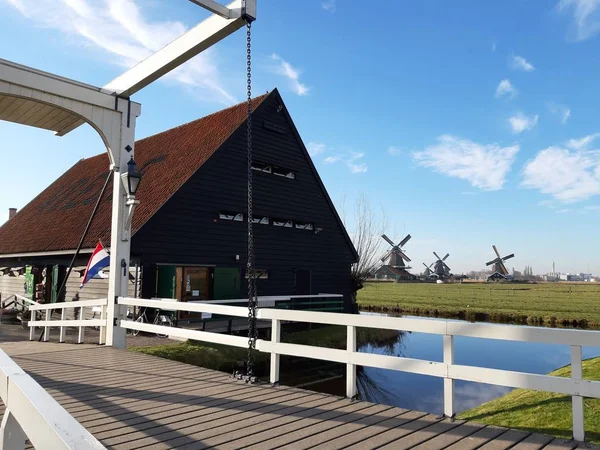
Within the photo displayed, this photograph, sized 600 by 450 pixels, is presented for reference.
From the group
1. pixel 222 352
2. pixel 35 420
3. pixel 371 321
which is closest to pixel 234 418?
pixel 371 321

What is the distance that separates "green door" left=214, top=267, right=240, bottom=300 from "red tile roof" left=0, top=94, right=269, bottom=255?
324 cm

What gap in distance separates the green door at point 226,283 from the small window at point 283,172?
15.0ft

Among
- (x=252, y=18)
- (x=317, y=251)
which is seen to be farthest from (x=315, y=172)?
(x=252, y=18)

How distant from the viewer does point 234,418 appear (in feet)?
13.6

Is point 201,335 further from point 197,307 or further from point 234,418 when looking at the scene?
point 234,418

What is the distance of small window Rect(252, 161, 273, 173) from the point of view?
18000mm

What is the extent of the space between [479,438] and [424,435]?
426mm

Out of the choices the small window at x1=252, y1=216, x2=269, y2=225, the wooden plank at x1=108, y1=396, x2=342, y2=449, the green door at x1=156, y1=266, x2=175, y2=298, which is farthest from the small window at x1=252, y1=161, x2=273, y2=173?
the wooden plank at x1=108, y1=396, x2=342, y2=449

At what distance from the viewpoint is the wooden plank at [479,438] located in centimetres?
347

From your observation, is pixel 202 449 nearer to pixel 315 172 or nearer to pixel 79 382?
pixel 79 382

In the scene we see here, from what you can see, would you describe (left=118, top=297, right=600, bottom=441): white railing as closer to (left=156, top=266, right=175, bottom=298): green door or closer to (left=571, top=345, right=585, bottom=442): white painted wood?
(left=571, top=345, right=585, bottom=442): white painted wood

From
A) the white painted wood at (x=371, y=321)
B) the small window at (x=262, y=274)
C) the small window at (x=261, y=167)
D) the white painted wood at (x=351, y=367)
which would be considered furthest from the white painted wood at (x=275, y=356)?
the small window at (x=261, y=167)

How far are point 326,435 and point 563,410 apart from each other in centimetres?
381

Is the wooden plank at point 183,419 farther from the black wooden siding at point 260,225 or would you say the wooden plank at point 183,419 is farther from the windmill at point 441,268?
the windmill at point 441,268
